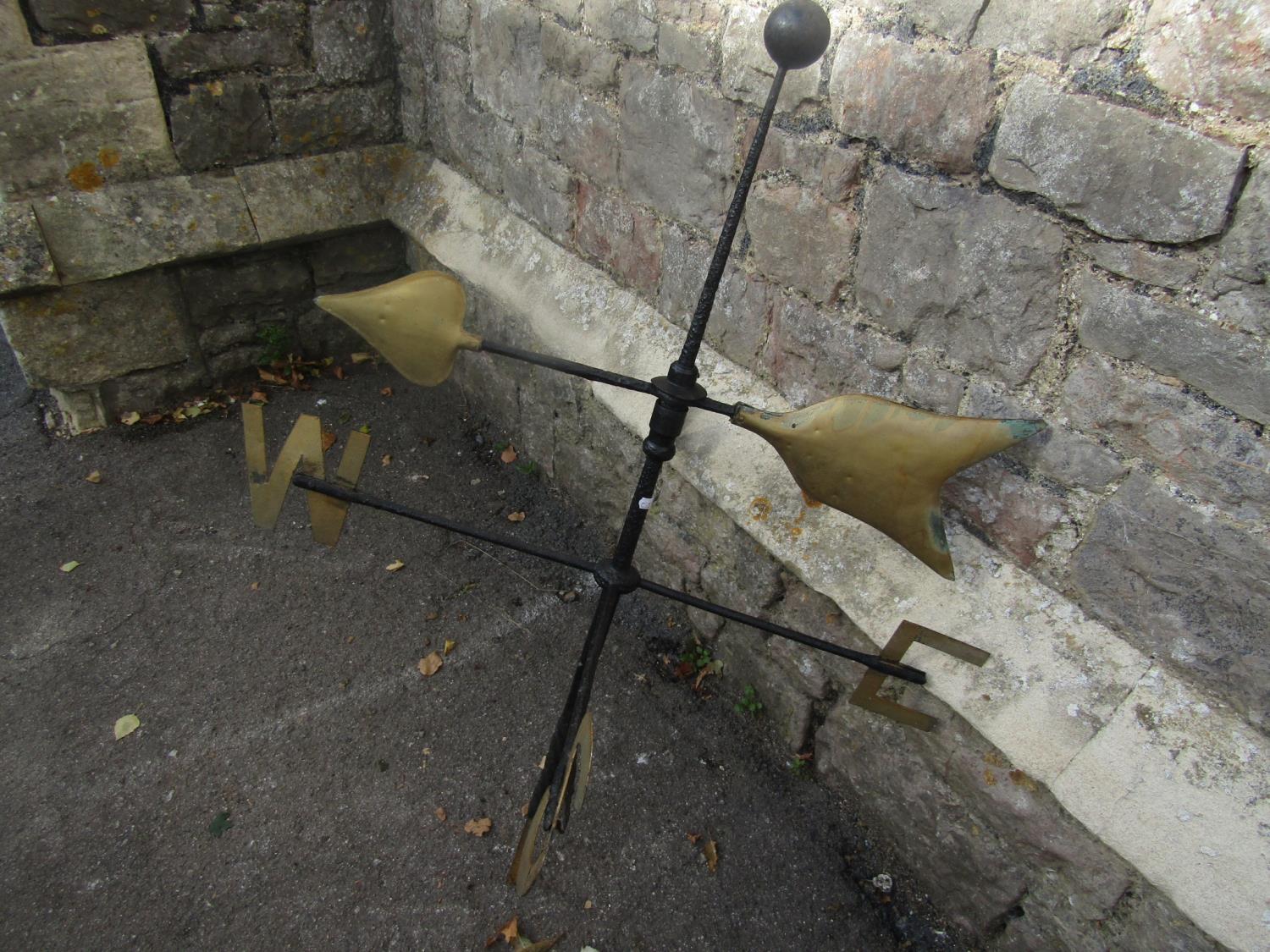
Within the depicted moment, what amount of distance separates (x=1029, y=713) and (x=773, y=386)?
1034 millimetres

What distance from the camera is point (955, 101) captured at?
1577 millimetres

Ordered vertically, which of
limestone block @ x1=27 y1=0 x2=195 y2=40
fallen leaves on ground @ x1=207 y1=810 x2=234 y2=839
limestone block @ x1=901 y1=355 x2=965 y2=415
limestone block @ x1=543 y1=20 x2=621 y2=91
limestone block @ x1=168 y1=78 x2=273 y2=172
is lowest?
fallen leaves on ground @ x1=207 y1=810 x2=234 y2=839

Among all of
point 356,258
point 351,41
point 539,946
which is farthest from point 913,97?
point 356,258

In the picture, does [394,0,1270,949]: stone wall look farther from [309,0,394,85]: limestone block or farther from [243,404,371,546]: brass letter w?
[309,0,394,85]: limestone block

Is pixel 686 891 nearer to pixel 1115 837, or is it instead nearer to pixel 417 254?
pixel 1115 837

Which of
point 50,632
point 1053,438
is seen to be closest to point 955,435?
point 1053,438

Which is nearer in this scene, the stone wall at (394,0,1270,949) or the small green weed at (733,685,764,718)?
the stone wall at (394,0,1270,949)

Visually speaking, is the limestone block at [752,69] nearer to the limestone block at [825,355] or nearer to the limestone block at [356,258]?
the limestone block at [825,355]

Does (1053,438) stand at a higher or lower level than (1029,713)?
higher

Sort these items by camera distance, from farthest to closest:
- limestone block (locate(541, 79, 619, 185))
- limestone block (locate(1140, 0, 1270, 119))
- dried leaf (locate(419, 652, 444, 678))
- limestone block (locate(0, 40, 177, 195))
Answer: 1. limestone block (locate(0, 40, 177, 195))
2. dried leaf (locate(419, 652, 444, 678))
3. limestone block (locate(541, 79, 619, 185))
4. limestone block (locate(1140, 0, 1270, 119))

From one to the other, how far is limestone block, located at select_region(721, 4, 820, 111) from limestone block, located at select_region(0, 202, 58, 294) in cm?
256

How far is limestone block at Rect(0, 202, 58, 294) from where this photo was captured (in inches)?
116

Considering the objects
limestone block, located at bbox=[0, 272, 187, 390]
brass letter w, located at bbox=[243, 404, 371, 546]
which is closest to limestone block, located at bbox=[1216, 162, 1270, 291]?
brass letter w, located at bbox=[243, 404, 371, 546]

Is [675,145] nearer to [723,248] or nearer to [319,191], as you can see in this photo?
[723,248]
